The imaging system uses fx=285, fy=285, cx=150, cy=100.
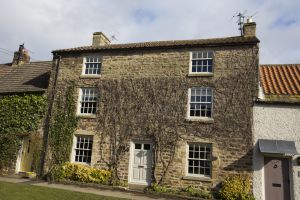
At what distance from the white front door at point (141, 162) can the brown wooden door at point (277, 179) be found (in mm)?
5883

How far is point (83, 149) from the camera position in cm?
1673

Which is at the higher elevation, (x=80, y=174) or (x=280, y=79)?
(x=280, y=79)

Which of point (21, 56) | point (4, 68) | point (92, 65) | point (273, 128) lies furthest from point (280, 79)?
point (4, 68)

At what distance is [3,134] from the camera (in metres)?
18.2

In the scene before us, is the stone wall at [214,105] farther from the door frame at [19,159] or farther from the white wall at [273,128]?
the door frame at [19,159]

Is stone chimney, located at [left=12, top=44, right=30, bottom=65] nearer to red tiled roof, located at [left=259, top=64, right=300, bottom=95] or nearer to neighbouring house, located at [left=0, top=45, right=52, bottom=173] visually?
neighbouring house, located at [left=0, top=45, right=52, bottom=173]

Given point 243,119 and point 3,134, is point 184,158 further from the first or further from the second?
point 3,134

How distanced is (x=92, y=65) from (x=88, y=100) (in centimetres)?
231

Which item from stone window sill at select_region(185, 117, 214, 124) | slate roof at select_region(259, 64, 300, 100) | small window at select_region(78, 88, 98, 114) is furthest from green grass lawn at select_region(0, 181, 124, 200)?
slate roof at select_region(259, 64, 300, 100)

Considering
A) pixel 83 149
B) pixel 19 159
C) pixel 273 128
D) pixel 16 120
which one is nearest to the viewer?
pixel 273 128

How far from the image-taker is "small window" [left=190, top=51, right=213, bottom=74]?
15.7 metres

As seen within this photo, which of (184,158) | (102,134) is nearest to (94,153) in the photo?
(102,134)

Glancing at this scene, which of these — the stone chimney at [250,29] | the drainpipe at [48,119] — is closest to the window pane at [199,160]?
the stone chimney at [250,29]

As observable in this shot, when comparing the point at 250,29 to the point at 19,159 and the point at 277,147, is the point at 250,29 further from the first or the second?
the point at 19,159
